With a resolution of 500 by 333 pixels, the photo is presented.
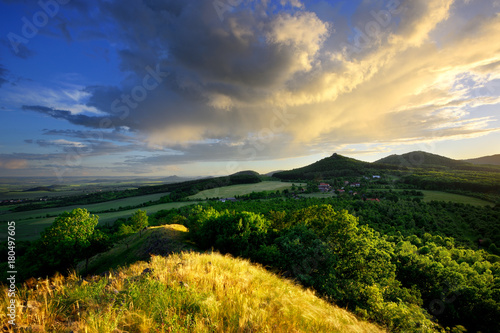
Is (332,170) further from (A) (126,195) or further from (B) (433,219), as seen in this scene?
(A) (126,195)

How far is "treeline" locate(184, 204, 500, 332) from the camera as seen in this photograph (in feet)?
57.5

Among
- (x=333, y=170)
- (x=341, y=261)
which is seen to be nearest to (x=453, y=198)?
(x=333, y=170)

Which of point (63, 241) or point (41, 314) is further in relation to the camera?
point (63, 241)

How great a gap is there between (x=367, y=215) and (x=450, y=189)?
249 feet

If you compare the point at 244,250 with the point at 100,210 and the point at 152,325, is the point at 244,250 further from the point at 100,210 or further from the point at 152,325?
the point at 100,210

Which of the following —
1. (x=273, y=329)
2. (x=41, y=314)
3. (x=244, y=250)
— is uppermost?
(x=41, y=314)

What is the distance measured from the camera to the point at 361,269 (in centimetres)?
2028

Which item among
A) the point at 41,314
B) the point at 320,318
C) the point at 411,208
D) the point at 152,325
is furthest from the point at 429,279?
the point at 411,208

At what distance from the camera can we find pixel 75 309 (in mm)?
4676

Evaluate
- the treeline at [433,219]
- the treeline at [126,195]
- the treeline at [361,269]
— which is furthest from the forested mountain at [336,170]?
the treeline at [361,269]

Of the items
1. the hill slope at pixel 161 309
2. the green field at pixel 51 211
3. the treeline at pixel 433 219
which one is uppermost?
the hill slope at pixel 161 309

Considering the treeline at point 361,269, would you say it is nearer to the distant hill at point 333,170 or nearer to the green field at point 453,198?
the green field at point 453,198

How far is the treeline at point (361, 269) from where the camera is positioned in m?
17.5

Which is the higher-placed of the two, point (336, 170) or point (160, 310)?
point (336, 170)
